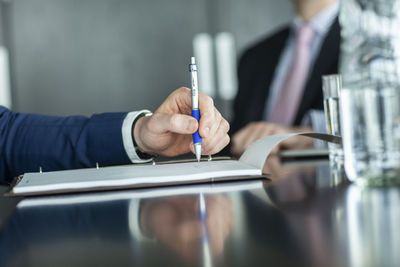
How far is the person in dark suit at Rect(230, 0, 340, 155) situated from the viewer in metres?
2.11

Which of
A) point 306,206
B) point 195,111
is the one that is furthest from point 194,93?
point 306,206

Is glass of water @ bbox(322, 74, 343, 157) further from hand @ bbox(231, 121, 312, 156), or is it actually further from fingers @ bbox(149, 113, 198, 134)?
hand @ bbox(231, 121, 312, 156)

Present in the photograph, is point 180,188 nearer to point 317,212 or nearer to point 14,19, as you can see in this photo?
point 317,212

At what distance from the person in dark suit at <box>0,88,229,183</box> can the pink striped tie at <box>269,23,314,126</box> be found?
122 cm

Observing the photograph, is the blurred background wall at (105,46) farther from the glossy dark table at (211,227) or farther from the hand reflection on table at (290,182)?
the glossy dark table at (211,227)

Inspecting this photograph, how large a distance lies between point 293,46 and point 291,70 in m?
0.24

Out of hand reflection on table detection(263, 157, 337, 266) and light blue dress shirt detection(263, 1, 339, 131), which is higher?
light blue dress shirt detection(263, 1, 339, 131)

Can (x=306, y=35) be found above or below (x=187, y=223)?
above

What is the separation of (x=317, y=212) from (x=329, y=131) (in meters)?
0.59

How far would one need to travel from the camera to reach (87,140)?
1161 millimetres

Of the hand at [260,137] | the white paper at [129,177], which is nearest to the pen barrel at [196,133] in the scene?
the white paper at [129,177]

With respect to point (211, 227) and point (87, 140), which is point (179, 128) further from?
point (211, 227)

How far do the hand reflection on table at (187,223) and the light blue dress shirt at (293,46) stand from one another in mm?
1773

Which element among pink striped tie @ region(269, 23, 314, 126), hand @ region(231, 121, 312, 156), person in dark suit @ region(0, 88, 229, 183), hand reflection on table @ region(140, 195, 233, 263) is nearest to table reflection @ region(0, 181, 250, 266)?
hand reflection on table @ region(140, 195, 233, 263)
